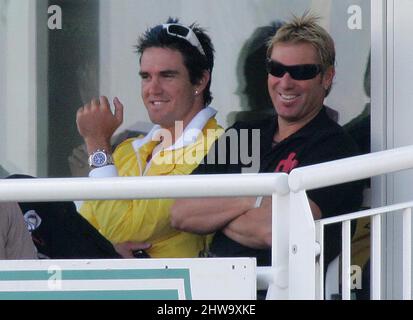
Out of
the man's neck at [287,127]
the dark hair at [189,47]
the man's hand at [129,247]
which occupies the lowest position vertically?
the man's hand at [129,247]

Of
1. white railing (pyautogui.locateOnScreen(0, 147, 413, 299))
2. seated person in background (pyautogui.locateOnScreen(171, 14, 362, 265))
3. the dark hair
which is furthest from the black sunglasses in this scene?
white railing (pyautogui.locateOnScreen(0, 147, 413, 299))

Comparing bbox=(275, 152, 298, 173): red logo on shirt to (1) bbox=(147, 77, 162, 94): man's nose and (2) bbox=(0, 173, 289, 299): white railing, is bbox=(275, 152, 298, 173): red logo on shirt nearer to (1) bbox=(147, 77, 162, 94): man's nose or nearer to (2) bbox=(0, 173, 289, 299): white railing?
(1) bbox=(147, 77, 162, 94): man's nose

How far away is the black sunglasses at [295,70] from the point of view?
4.74 m

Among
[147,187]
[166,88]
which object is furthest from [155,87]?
[147,187]

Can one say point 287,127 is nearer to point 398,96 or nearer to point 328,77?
point 328,77

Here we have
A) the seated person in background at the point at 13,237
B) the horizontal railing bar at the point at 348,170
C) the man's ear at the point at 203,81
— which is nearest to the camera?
the horizontal railing bar at the point at 348,170

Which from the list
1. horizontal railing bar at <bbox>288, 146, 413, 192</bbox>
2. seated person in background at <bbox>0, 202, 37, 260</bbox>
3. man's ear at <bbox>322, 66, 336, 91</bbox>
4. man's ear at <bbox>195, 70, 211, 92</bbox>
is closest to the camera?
horizontal railing bar at <bbox>288, 146, 413, 192</bbox>

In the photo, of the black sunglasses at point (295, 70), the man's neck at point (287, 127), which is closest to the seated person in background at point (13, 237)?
the man's neck at point (287, 127)

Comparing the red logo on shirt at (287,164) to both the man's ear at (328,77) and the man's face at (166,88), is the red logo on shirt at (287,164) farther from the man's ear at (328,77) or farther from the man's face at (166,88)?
the man's face at (166,88)

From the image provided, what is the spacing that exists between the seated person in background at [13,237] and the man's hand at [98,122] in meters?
0.49

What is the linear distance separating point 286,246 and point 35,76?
81.5 inches

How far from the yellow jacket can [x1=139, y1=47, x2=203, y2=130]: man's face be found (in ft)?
0.39

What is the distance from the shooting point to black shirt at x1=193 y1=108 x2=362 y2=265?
4602 millimetres
